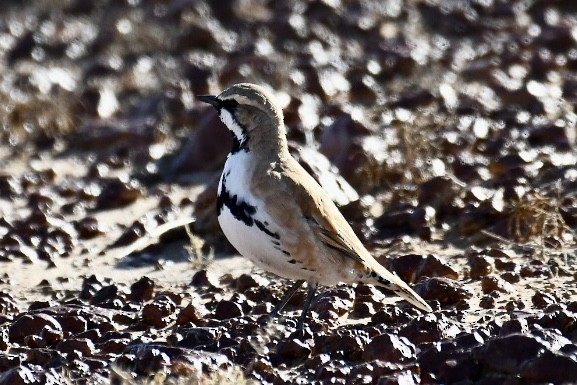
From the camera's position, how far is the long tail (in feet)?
24.1

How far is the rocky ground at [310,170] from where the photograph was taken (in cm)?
655

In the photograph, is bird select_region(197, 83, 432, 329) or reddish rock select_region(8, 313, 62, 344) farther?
reddish rock select_region(8, 313, 62, 344)

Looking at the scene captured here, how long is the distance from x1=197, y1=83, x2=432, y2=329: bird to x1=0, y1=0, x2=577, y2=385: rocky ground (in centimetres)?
24

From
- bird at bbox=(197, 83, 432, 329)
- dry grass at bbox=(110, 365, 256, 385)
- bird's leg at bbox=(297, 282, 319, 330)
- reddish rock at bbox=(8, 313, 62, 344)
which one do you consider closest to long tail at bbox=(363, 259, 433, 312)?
bird at bbox=(197, 83, 432, 329)

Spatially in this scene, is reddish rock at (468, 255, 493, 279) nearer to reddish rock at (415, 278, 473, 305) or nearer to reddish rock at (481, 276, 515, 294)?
reddish rock at (481, 276, 515, 294)

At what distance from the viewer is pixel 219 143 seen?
11.0 metres

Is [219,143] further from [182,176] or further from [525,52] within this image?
[525,52]

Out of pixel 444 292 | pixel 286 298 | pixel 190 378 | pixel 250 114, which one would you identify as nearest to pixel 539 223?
pixel 444 292

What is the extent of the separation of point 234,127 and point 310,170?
6.50ft

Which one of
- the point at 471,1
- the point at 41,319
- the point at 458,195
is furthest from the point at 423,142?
the point at 471,1

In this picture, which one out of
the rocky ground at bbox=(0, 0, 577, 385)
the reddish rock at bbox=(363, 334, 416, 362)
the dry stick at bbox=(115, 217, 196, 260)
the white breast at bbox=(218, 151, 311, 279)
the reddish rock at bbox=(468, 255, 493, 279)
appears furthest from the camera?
the dry stick at bbox=(115, 217, 196, 260)

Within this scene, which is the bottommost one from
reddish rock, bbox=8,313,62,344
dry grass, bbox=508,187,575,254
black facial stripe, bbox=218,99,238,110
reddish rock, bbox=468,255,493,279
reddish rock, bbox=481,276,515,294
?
reddish rock, bbox=8,313,62,344

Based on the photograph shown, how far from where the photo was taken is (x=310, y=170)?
9.48m

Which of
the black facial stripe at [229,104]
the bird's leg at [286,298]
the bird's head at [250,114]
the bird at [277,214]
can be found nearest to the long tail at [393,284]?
the bird at [277,214]
